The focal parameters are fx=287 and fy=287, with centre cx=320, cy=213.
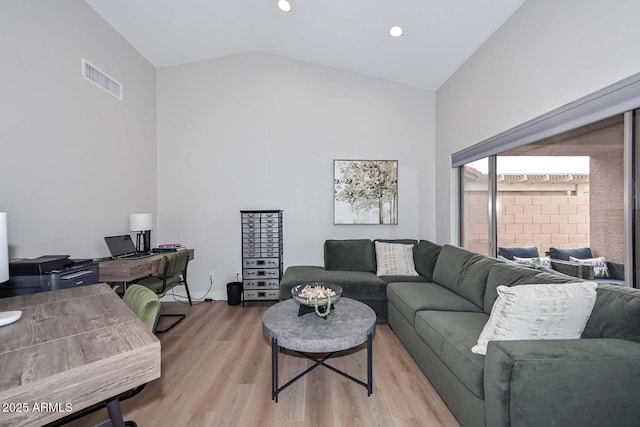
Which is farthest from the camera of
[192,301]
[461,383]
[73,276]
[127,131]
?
[192,301]

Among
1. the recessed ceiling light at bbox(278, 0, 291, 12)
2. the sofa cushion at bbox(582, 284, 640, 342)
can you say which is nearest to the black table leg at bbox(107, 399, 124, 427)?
the sofa cushion at bbox(582, 284, 640, 342)

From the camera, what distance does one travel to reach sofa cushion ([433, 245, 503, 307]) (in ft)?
8.05

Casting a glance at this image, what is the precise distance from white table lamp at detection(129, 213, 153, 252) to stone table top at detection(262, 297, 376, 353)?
2137 millimetres

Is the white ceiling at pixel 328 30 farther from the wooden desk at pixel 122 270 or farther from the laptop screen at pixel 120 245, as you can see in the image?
the wooden desk at pixel 122 270

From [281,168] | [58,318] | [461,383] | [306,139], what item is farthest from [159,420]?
[306,139]

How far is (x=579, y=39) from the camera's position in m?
1.92

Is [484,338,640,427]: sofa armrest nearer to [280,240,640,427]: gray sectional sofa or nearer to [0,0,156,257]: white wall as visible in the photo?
[280,240,640,427]: gray sectional sofa

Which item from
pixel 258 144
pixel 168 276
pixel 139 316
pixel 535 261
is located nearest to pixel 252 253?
pixel 168 276

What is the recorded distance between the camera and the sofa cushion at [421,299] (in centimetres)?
242

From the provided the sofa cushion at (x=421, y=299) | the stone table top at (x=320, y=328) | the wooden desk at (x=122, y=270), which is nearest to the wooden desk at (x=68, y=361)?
the stone table top at (x=320, y=328)

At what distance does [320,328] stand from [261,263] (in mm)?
2063

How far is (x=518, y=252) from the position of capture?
9.04ft

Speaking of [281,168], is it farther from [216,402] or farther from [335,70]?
[216,402]

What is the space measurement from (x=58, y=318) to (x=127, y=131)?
2932mm
